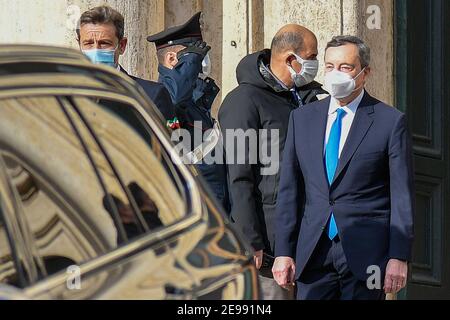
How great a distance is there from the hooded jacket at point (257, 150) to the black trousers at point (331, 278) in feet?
1.63

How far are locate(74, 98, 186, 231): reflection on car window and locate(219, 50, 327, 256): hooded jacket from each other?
3477mm

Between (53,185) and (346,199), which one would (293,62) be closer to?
(346,199)

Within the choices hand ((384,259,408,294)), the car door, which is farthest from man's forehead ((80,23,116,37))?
the car door

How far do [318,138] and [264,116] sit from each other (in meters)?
0.69

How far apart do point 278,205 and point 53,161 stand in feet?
11.5

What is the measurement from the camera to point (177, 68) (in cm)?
666

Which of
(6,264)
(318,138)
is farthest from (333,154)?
(6,264)

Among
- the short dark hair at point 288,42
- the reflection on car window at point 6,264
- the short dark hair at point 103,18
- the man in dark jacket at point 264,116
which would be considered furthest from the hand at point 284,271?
the reflection on car window at point 6,264

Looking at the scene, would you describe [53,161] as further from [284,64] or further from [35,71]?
[284,64]

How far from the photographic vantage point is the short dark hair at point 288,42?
6.99 m

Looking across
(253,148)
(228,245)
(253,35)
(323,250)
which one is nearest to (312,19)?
(253,35)

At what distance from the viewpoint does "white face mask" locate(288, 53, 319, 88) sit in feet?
22.7
